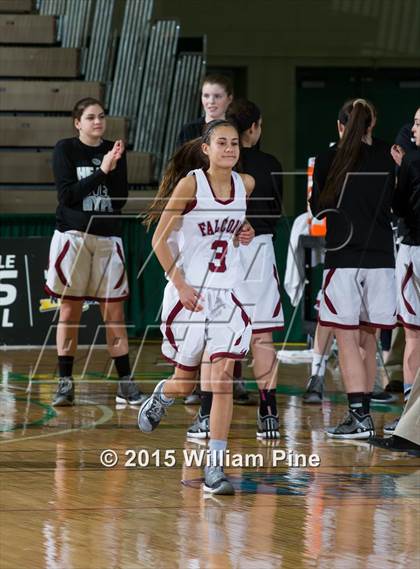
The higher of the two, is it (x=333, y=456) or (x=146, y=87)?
(x=146, y=87)

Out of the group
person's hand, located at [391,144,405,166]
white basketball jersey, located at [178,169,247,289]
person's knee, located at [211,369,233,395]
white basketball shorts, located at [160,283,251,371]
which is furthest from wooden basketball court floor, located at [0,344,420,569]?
person's hand, located at [391,144,405,166]

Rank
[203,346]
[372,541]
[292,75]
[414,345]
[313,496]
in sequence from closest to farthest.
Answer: [372,541]
[313,496]
[203,346]
[414,345]
[292,75]

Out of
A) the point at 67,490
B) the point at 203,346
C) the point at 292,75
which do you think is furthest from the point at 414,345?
the point at 292,75

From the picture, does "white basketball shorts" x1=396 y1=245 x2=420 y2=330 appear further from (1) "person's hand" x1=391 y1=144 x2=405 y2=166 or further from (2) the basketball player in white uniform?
(2) the basketball player in white uniform

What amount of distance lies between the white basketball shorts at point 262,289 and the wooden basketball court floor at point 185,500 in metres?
0.68

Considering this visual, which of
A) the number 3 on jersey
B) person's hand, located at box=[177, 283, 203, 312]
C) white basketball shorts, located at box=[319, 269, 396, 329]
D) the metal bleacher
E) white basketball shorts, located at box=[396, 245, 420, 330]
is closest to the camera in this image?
person's hand, located at box=[177, 283, 203, 312]

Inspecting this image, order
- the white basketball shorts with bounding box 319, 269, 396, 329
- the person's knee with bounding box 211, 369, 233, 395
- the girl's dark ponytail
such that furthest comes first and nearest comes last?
the white basketball shorts with bounding box 319, 269, 396, 329, the girl's dark ponytail, the person's knee with bounding box 211, 369, 233, 395

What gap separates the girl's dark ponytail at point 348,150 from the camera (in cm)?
734

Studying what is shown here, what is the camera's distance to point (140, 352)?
39.8 feet

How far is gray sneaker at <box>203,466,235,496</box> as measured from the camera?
19.4 feet

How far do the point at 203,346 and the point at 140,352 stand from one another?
5763 mm

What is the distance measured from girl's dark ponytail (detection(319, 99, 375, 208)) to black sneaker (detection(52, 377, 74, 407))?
2.45m

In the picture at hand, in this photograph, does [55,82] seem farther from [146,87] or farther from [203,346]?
[203,346]

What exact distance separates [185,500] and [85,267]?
130 inches
